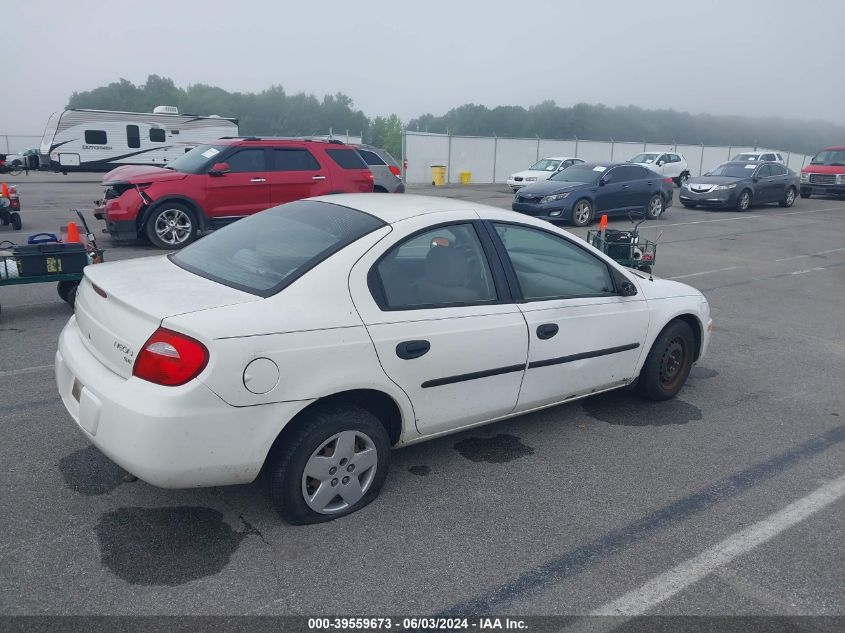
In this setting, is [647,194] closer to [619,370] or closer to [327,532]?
[619,370]

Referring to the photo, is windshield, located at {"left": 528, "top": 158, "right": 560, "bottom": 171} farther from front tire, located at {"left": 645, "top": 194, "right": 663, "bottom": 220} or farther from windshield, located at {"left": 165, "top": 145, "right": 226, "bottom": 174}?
windshield, located at {"left": 165, "top": 145, "right": 226, "bottom": 174}

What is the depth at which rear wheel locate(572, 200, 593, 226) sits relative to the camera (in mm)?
15570

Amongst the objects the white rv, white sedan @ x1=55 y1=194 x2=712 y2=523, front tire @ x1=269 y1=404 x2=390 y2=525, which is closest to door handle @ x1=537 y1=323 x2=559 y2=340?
white sedan @ x1=55 y1=194 x2=712 y2=523

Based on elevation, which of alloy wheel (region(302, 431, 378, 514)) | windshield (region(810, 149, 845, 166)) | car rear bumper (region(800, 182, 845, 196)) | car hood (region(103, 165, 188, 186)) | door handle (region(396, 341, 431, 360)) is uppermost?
windshield (region(810, 149, 845, 166))

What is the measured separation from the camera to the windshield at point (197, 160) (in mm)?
A: 11055

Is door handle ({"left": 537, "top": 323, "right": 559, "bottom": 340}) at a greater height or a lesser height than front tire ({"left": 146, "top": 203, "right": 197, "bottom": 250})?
greater

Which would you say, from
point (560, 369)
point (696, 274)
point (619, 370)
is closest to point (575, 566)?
point (560, 369)

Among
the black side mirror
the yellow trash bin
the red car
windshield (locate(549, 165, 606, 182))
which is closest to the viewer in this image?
the black side mirror

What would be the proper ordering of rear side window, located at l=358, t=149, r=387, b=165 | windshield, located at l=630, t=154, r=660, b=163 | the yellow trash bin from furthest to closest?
the yellow trash bin, windshield, located at l=630, t=154, r=660, b=163, rear side window, located at l=358, t=149, r=387, b=165

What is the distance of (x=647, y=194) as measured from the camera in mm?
17531

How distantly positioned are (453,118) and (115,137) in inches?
2633

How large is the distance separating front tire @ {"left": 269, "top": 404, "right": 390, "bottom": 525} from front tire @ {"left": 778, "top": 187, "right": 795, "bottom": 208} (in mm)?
22206

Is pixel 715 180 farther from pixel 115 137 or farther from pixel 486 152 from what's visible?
pixel 115 137

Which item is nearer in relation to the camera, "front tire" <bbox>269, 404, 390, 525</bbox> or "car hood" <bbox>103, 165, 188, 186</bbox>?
"front tire" <bbox>269, 404, 390, 525</bbox>
